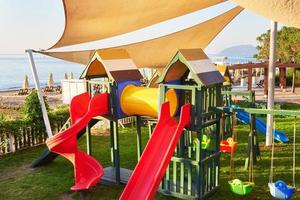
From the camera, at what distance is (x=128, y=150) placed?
35.6 ft

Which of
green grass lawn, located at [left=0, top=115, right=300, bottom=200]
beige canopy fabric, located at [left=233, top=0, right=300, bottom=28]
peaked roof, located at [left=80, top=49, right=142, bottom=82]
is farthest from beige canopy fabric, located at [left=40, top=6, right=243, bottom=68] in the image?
beige canopy fabric, located at [left=233, top=0, right=300, bottom=28]

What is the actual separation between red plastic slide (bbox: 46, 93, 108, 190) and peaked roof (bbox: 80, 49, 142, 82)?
545 mm

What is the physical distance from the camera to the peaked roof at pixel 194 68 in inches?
251

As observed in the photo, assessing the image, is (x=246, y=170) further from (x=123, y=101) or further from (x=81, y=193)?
(x=81, y=193)

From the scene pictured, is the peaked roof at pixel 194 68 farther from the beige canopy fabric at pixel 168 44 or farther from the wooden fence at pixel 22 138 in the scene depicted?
the wooden fence at pixel 22 138

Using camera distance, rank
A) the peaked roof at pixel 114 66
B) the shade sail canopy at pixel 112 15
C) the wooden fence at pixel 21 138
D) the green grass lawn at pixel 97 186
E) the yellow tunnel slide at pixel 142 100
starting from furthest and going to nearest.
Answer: the wooden fence at pixel 21 138
the peaked roof at pixel 114 66
the shade sail canopy at pixel 112 15
the green grass lawn at pixel 97 186
the yellow tunnel slide at pixel 142 100

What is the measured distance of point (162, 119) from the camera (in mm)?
6328

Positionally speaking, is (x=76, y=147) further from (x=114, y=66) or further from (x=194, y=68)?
(x=194, y=68)

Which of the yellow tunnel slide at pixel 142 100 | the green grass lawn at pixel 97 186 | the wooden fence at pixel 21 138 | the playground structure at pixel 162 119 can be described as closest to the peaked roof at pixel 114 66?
the playground structure at pixel 162 119

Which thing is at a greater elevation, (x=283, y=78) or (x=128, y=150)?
(x=283, y=78)

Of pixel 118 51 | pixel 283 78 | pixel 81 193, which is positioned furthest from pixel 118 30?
pixel 283 78

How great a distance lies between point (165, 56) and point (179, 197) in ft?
21.6

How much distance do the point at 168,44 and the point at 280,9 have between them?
10.8 meters

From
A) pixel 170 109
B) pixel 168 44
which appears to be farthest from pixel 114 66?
pixel 168 44
